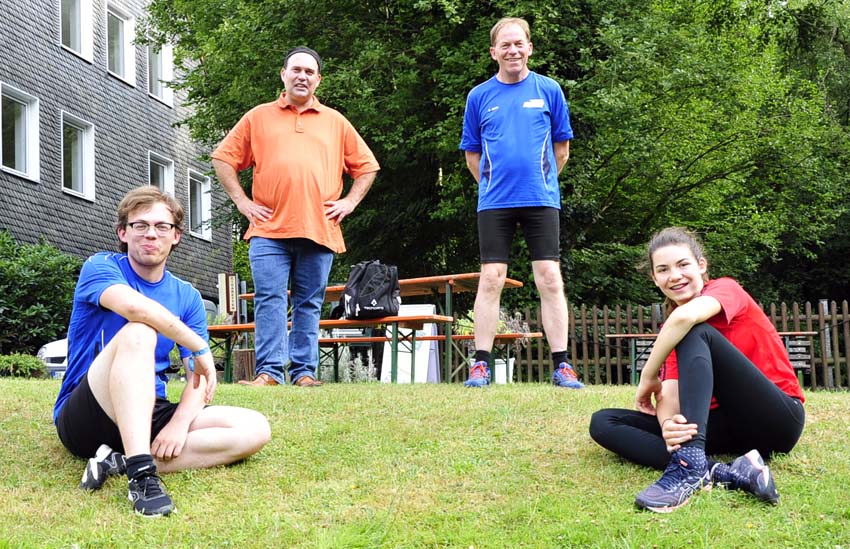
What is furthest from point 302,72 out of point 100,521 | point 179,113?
point 179,113

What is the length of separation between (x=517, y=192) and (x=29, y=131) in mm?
14619

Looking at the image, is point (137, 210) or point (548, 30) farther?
point (548, 30)

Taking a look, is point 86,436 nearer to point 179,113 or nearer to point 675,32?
point 675,32

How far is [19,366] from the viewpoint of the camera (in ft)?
38.9

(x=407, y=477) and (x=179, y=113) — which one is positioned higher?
(x=179, y=113)

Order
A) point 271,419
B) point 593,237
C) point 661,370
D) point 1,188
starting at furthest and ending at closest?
point 593,237 → point 1,188 → point 271,419 → point 661,370

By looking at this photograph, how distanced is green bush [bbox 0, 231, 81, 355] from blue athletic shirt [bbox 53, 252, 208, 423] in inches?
419

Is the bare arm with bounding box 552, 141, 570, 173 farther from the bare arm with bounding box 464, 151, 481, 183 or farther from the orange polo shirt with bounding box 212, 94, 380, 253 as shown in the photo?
the orange polo shirt with bounding box 212, 94, 380, 253

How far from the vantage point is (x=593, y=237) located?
867 inches

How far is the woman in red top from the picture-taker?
4188 mm

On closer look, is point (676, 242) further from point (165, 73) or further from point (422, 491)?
point (165, 73)

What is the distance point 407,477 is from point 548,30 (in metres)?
12.9

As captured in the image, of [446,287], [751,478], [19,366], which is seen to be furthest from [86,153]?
[751,478]

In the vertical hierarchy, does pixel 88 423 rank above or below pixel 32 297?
below
